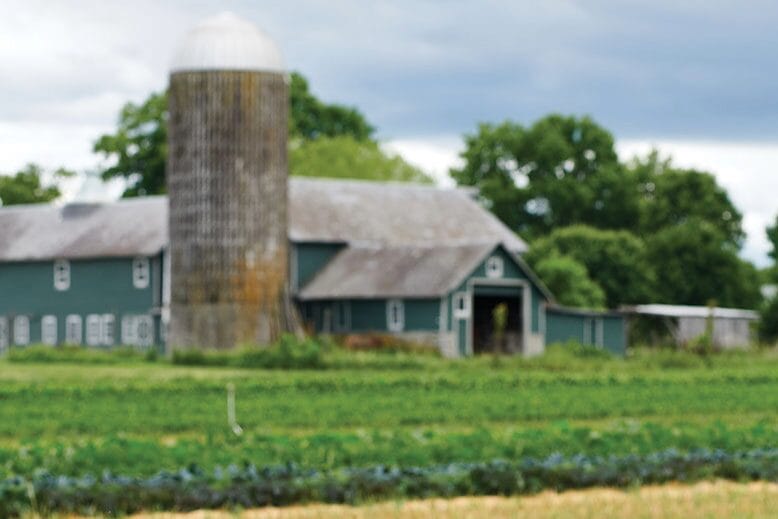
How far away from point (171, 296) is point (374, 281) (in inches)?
273

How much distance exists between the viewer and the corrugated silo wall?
208 ft

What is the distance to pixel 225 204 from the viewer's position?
63625 mm

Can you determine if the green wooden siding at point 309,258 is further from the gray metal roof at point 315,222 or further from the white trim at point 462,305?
the white trim at point 462,305

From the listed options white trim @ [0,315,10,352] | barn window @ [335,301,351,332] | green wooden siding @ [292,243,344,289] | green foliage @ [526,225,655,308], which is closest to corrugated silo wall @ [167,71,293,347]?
barn window @ [335,301,351,332]

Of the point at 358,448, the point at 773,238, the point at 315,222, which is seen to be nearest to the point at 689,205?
the point at 773,238

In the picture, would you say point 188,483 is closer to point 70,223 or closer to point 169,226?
point 169,226

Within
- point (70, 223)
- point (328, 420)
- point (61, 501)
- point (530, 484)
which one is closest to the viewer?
point (61, 501)

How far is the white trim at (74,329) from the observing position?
237ft

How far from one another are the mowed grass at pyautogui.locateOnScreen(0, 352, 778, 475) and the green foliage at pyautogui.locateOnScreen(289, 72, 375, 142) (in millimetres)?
44349

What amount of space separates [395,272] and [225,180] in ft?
21.5

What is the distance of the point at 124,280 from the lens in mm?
71062

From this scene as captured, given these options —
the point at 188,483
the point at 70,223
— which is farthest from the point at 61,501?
the point at 70,223

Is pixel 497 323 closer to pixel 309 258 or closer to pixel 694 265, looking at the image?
pixel 309 258

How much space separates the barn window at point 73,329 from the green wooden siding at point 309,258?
10.2 meters
